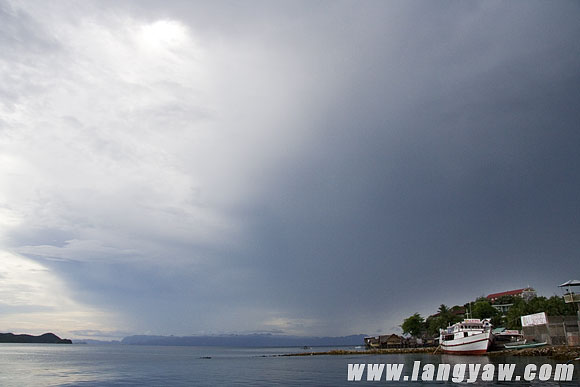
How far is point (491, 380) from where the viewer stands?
151 feet

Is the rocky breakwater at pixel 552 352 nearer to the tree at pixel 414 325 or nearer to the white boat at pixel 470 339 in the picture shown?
the white boat at pixel 470 339

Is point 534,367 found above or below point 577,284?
below

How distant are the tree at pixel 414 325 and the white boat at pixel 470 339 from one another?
56.8 metres

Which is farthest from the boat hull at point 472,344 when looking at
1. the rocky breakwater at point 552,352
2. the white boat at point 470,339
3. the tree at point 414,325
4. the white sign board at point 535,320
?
the tree at point 414,325

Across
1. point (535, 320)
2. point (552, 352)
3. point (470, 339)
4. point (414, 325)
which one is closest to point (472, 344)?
point (470, 339)

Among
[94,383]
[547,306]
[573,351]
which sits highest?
[547,306]

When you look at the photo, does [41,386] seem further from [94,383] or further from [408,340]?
[408,340]

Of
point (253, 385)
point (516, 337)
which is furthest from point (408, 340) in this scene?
point (253, 385)

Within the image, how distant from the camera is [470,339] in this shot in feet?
300

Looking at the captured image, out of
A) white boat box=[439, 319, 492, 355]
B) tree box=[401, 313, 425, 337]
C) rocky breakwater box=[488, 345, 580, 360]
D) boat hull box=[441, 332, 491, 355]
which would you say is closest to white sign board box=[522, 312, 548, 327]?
rocky breakwater box=[488, 345, 580, 360]

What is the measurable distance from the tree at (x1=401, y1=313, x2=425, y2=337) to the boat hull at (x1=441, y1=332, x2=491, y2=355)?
62.5 metres

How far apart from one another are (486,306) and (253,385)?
372 ft

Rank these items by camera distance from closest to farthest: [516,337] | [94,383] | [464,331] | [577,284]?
[94,383]
[577,284]
[464,331]
[516,337]

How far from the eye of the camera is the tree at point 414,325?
159 metres
